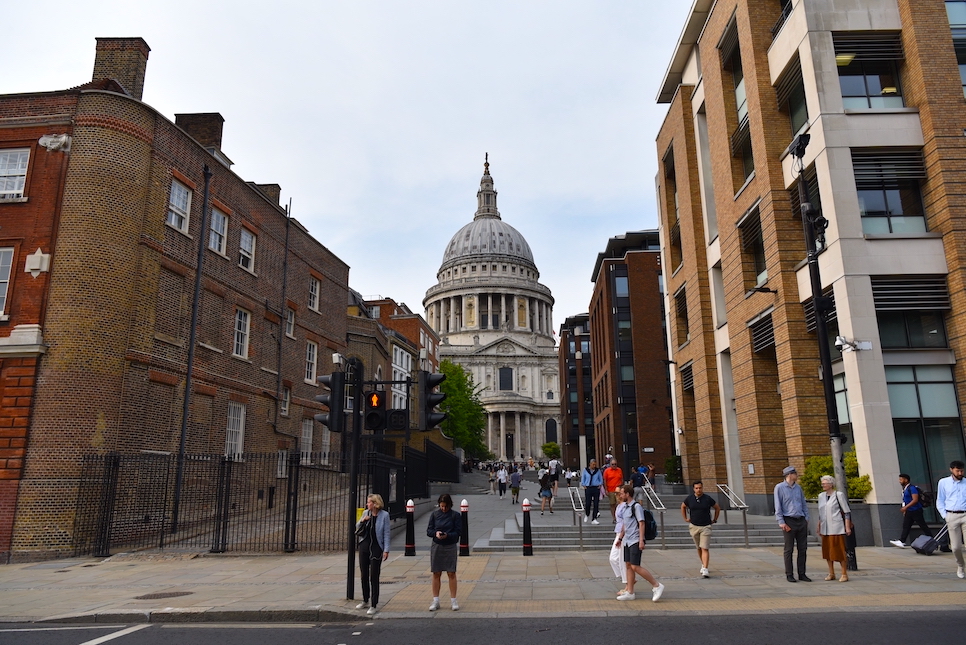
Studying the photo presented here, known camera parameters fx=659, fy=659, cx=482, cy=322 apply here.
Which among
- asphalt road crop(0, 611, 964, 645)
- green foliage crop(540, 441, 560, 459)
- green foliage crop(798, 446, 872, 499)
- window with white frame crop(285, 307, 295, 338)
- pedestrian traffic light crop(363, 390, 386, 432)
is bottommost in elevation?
asphalt road crop(0, 611, 964, 645)

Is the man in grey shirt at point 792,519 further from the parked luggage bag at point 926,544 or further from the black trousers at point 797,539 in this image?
the parked luggage bag at point 926,544

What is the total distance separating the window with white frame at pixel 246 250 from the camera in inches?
1003

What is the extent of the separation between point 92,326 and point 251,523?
25.5 feet

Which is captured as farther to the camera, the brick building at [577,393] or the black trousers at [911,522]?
the brick building at [577,393]

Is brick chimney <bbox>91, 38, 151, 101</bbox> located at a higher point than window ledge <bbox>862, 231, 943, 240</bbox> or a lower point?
higher

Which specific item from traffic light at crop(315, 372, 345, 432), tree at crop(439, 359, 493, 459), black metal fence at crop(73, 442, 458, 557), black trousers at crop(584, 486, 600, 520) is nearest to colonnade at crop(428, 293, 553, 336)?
tree at crop(439, 359, 493, 459)

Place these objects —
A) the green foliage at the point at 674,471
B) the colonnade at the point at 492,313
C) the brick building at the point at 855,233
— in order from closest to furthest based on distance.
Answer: the brick building at the point at 855,233
the green foliage at the point at 674,471
the colonnade at the point at 492,313

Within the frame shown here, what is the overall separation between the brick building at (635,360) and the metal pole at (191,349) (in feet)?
106

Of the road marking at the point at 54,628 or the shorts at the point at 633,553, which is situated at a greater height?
the shorts at the point at 633,553

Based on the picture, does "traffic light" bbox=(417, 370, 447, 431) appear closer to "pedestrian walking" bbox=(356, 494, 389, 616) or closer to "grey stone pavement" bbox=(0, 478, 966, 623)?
"pedestrian walking" bbox=(356, 494, 389, 616)

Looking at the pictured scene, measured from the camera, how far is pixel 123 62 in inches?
851

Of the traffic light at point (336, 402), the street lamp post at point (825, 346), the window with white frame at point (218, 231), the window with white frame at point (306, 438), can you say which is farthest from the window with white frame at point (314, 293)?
the street lamp post at point (825, 346)

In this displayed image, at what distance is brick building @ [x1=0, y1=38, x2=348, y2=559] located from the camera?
56.0 ft

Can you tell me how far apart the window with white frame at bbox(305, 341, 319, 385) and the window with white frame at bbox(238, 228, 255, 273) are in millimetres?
5502
